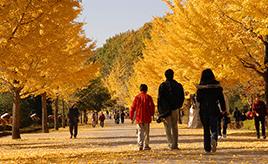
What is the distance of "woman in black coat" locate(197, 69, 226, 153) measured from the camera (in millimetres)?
11684

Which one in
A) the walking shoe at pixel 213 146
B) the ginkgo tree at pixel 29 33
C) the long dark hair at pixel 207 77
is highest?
the ginkgo tree at pixel 29 33

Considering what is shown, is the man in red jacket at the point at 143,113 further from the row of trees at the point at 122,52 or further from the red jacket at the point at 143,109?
the row of trees at the point at 122,52

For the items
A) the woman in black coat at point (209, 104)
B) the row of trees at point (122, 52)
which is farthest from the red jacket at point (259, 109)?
the row of trees at point (122, 52)

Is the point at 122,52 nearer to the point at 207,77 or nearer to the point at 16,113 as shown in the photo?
the point at 16,113

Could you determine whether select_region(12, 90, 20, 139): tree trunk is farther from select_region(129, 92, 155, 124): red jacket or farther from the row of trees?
the row of trees

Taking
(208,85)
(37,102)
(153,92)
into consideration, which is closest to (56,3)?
(208,85)

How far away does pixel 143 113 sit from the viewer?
13523mm

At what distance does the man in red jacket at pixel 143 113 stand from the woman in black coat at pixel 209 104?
2016 millimetres

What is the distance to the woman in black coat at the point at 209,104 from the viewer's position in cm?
1168

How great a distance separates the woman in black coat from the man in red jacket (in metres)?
2.02

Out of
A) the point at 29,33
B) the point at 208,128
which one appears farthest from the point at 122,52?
the point at 208,128

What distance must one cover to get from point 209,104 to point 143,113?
7.47 feet

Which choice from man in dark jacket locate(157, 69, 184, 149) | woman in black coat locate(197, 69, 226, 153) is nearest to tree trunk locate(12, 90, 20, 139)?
man in dark jacket locate(157, 69, 184, 149)

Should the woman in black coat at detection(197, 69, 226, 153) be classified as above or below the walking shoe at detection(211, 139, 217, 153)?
above
